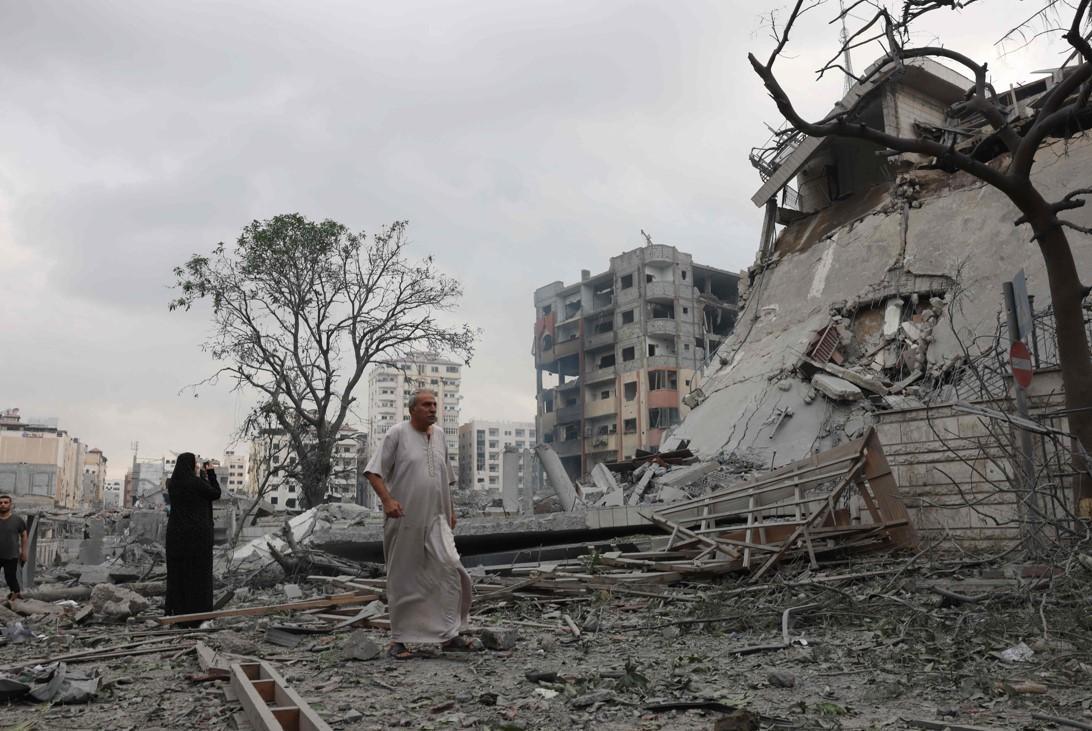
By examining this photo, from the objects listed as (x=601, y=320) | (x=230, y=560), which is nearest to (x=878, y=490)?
(x=230, y=560)

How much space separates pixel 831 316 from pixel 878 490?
10.0 m

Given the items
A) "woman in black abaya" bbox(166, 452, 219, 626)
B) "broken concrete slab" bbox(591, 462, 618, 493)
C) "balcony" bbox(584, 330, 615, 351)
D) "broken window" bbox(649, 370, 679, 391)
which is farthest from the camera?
"balcony" bbox(584, 330, 615, 351)

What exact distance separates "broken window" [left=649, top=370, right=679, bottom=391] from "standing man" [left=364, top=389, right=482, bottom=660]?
141 ft

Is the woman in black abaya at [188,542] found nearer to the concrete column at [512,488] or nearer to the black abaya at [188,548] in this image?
the black abaya at [188,548]

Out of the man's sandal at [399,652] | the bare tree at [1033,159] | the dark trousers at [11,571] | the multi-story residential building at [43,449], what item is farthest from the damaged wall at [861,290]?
the multi-story residential building at [43,449]

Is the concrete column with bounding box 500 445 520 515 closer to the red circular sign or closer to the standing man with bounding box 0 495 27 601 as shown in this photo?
the standing man with bounding box 0 495 27 601

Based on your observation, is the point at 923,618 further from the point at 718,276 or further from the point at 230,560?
the point at 718,276

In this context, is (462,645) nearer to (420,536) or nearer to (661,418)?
(420,536)

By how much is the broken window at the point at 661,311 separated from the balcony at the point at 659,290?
620 millimetres

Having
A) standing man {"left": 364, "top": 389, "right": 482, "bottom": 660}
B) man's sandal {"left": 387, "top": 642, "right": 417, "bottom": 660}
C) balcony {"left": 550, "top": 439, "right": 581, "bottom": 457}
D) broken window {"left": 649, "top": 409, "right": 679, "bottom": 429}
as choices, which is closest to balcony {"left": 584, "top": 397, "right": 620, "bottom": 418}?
balcony {"left": 550, "top": 439, "right": 581, "bottom": 457}

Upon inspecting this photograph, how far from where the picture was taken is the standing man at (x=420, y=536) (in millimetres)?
5094

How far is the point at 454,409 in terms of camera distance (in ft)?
368

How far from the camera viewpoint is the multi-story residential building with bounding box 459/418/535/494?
9681cm

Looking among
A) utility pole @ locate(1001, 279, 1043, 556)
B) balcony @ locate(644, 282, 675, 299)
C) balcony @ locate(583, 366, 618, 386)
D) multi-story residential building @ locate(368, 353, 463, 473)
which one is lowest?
utility pole @ locate(1001, 279, 1043, 556)
